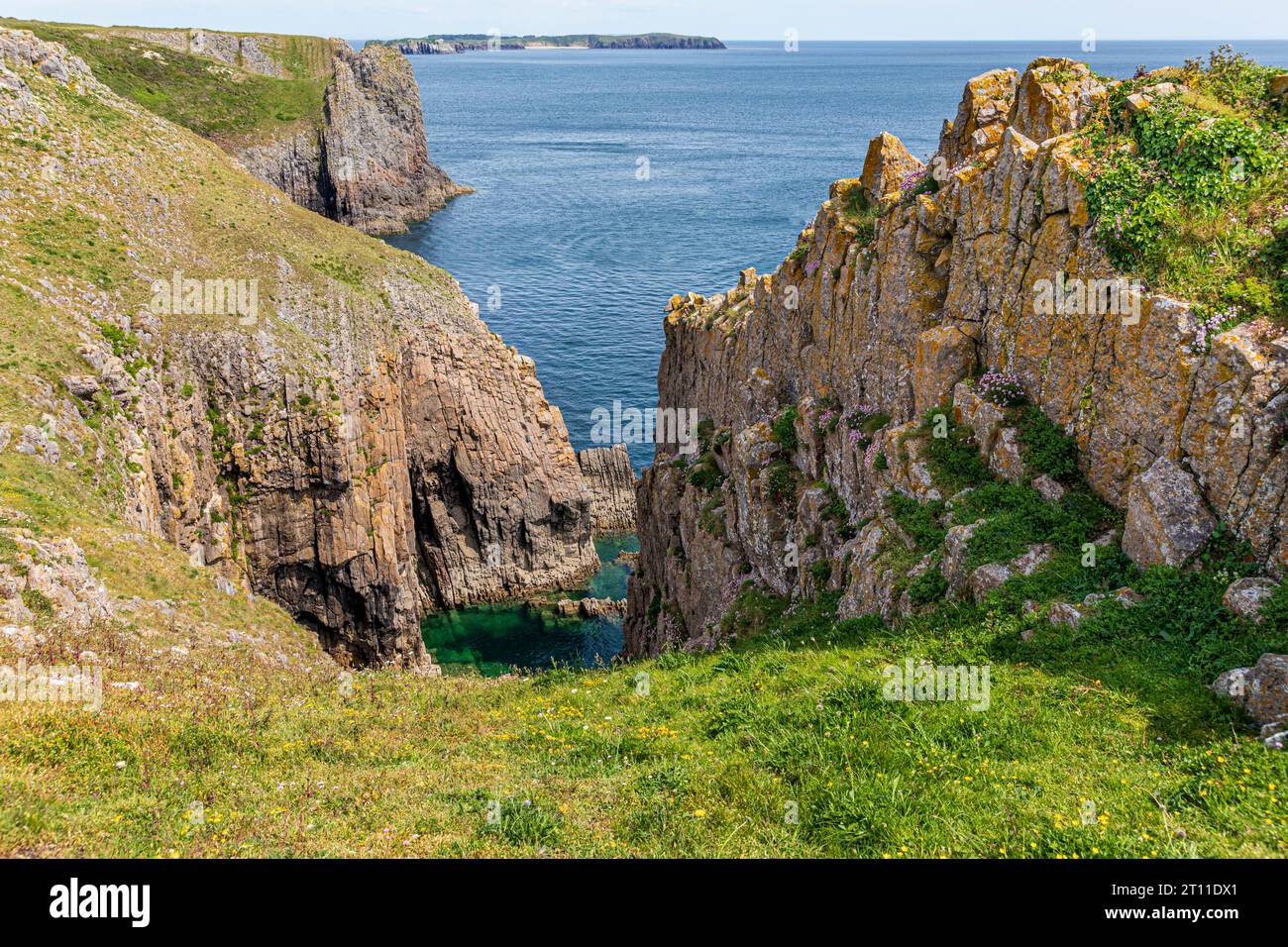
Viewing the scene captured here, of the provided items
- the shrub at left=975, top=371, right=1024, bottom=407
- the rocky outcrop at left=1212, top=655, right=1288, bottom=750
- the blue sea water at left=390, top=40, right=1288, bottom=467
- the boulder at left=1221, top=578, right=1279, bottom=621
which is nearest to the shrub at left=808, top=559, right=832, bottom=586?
the shrub at left=975, top=371, right=1024, bottom=407

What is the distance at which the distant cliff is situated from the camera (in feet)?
417

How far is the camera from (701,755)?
14.3 meters

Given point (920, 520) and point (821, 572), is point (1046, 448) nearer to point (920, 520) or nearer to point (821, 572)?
point (920, 520)

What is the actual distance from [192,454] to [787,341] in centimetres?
3202

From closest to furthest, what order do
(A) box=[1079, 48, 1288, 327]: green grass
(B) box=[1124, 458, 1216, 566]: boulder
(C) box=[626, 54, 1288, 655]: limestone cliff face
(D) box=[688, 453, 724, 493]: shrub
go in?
(B) box=[1124, 458, 1216, 566]: boulder < (C) box=[626, 54, 1288, 655]: limestone cliff face < (A) box=[1079, 48, 1288, 327]: green grass < (D) box=[688, 453, 724, 493]: shrub

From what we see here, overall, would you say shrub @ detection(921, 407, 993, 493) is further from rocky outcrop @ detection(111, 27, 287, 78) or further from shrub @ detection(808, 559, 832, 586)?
rocky outcrop @ detection(111, 27, 287, 78)

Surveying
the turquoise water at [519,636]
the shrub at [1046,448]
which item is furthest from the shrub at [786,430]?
the turquoise water at [519,636]

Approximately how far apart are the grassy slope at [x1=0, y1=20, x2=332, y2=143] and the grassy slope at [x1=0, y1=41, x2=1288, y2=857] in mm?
131770

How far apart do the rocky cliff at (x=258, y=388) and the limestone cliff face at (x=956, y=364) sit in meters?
21.9

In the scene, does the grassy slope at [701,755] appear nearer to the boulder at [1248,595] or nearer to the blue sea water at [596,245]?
the boulder at [1248,595]

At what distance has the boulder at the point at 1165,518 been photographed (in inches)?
604

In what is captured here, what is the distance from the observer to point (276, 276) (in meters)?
52.2
